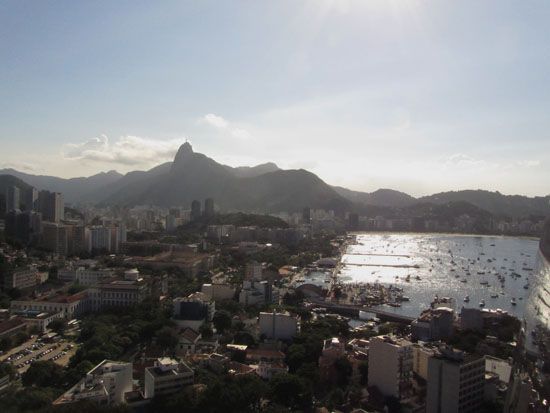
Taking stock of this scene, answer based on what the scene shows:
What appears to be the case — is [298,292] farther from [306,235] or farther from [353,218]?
[353,218]

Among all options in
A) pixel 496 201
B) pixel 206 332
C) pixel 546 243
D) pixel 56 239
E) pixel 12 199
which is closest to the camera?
pixel 546 243

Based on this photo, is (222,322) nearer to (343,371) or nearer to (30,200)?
(343,371)

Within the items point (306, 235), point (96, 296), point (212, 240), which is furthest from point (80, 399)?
point (306, 235)

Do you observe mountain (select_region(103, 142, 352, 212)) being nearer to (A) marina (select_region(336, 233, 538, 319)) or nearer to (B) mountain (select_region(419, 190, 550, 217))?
(B) mountain (select_region(419, 190, 550, 217))

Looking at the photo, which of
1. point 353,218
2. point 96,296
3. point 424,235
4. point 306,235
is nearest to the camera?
point 96,296

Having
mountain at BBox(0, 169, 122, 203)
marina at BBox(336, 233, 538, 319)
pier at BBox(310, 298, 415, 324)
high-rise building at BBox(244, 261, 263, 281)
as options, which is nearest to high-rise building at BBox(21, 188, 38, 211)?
high-rise building at BBox(244, 261, 263, 281)

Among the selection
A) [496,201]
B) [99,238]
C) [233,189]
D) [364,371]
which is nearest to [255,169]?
[233,189]

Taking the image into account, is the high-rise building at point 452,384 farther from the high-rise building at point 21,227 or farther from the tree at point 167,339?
the high-rise building at point 21,227
